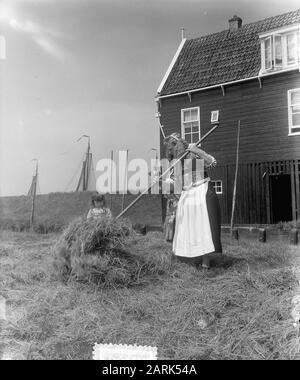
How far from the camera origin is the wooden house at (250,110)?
313cm

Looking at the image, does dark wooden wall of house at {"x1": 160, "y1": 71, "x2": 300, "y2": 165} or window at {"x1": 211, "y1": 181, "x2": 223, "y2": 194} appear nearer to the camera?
dark wooden wall of house at {"x1": 160, "y1": 71, "x2": 300, "y2": 165}

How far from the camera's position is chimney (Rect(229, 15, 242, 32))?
2979 mm

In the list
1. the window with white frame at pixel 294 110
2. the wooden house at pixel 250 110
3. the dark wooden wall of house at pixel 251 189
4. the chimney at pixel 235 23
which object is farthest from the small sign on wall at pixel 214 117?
the chimney at pixel 235 23

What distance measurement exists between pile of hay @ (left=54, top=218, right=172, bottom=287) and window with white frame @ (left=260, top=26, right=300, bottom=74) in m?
1.86

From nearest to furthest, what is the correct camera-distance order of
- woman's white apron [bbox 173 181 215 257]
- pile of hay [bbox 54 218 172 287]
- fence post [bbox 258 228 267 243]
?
pile of hay [bbox 54 218 172 287]
woman's white apron [bbox 173 181 215 257]
fence post [bbox 258 228 267 243]

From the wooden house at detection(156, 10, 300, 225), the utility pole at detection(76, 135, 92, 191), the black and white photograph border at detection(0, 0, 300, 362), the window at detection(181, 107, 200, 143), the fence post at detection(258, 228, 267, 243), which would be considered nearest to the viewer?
the black and white photograph border at detection(0, 0, 300, 362)

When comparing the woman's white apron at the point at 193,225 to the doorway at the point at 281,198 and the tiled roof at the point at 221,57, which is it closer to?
the doorway at the point at 281,198

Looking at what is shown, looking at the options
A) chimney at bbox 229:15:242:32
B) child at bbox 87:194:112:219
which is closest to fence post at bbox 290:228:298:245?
child at bbox 87:194:112:219

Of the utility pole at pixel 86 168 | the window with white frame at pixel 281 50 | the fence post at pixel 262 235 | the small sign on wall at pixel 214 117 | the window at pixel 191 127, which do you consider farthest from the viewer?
the window at pixel 191 127

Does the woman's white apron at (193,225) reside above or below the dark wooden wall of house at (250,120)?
below

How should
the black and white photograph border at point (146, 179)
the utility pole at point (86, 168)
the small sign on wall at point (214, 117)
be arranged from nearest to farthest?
the black and white photograph border at point (146, 179) < the utility pole at point (86, 168) < the small sign on wall at point (214, 117)

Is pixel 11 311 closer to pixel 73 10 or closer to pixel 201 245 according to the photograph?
pixel 201 245

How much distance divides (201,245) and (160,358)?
1.42 meters

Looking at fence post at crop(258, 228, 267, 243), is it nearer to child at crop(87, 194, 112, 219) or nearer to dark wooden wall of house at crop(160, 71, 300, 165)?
dark wooden wall of house at crop(160, 71, 300, 165)
